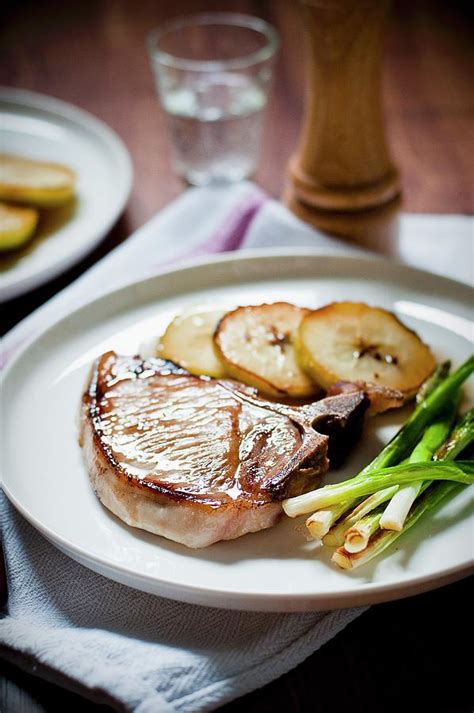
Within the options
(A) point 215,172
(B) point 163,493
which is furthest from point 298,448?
(A) point 215,172

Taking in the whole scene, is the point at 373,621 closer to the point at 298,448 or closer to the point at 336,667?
the point at 336,667

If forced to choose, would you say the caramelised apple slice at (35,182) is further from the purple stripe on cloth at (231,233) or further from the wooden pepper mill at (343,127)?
the wooden pepper mill at (343,127)

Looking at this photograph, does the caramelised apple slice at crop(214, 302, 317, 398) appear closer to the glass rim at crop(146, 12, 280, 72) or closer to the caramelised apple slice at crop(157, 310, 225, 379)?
the caramelised apple slice at crop(157, 310, 225, 379)

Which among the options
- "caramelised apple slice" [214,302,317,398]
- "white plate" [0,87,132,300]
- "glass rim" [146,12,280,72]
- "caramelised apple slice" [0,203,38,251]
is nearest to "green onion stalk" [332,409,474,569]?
"caramelised apple slice" [214,302,317,398]

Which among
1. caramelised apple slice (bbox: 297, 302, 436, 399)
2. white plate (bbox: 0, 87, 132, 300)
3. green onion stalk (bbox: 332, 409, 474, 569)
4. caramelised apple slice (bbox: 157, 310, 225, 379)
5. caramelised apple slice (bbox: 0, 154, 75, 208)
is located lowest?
white plate (bbox: 0, 87, 132, 300)

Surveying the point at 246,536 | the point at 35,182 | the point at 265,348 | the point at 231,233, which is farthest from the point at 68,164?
the point at 246,536

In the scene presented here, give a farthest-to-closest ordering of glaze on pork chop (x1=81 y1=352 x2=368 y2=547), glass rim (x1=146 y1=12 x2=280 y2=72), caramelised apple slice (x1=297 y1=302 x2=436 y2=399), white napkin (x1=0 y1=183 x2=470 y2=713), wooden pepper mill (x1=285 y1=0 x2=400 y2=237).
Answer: glass rim (x1=146 y1=12 x2=280 y2=72)
wooden pepper mill (x1=285 y1=0 x2=400 y2=237)
caramelised apple slice (x1=297 y1=302 x2=436 y2=399)
glaze on pork chop (x1=81 y1=352 x2=368 y2=547)
white napkin (x1=0 y1=183 x2=470 y2=713)

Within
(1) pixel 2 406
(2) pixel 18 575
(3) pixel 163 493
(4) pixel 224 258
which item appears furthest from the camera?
(4) pixel 224 258
